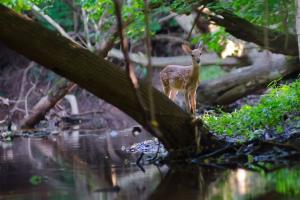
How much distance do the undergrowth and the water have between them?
1.46m

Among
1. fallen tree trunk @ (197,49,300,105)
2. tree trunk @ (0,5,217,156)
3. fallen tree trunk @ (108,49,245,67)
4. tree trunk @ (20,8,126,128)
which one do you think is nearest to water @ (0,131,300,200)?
tree trunk @ (0,5,217,156)

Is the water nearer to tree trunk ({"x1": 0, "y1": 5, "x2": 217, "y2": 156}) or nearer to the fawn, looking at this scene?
tree trunk ({"x1": 0, "y1": 5, "x2": 217, "y2": 156})

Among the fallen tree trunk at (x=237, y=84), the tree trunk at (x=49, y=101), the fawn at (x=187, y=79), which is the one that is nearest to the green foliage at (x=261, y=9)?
the fawn at (x=187, y=79)

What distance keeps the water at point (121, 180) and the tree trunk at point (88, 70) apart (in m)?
0.47

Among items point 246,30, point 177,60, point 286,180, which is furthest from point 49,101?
point 286,180

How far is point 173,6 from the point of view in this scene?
11500 mm

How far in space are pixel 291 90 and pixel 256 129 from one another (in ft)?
4.56

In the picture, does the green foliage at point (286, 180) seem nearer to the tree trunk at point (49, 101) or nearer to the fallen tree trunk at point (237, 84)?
the tree trunk at point (49, 101)

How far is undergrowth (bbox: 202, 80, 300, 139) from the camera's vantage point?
30.4ft

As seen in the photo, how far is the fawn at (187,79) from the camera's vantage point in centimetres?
1205

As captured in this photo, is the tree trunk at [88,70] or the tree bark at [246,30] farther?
the tree bark at [246,30]

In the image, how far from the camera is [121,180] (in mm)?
7086

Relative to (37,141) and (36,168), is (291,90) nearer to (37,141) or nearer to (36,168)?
(36,168)

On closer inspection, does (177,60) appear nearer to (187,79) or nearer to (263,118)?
(187,79)
